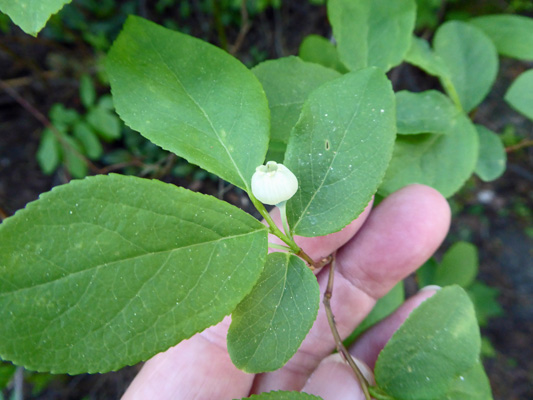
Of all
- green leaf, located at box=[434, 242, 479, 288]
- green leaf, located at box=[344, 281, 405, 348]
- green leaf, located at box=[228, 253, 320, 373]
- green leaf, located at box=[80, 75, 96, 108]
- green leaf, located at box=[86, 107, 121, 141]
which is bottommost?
green leaf, located at box=[434, 242, 479, 288]

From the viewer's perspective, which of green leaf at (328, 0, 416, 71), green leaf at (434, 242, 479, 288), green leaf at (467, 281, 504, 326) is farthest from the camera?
green leaf at (467, 281, 504, 326)

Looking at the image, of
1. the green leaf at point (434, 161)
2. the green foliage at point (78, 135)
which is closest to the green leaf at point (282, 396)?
the green leaf at point (434, 161)

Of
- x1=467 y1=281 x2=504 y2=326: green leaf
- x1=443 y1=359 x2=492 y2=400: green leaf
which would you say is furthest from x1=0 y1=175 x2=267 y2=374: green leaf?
x1=467 y1=281 x2=504 y2=326: green leaf

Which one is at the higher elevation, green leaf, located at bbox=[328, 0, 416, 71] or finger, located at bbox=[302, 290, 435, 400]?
green leaf, located at bbox=[328, 0, 416, 71]

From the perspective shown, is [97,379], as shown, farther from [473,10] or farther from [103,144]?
[473,10]

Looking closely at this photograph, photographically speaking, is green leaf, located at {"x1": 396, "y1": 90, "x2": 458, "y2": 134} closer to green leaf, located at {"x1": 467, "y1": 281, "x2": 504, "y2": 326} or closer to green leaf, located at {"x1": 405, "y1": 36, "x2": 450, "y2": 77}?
green leaf, located at {"x1": 405, "y1": 36, "x2": 450, "y2": 77}

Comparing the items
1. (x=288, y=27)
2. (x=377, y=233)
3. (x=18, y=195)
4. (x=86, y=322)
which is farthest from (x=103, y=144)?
(x=86, y=322)
